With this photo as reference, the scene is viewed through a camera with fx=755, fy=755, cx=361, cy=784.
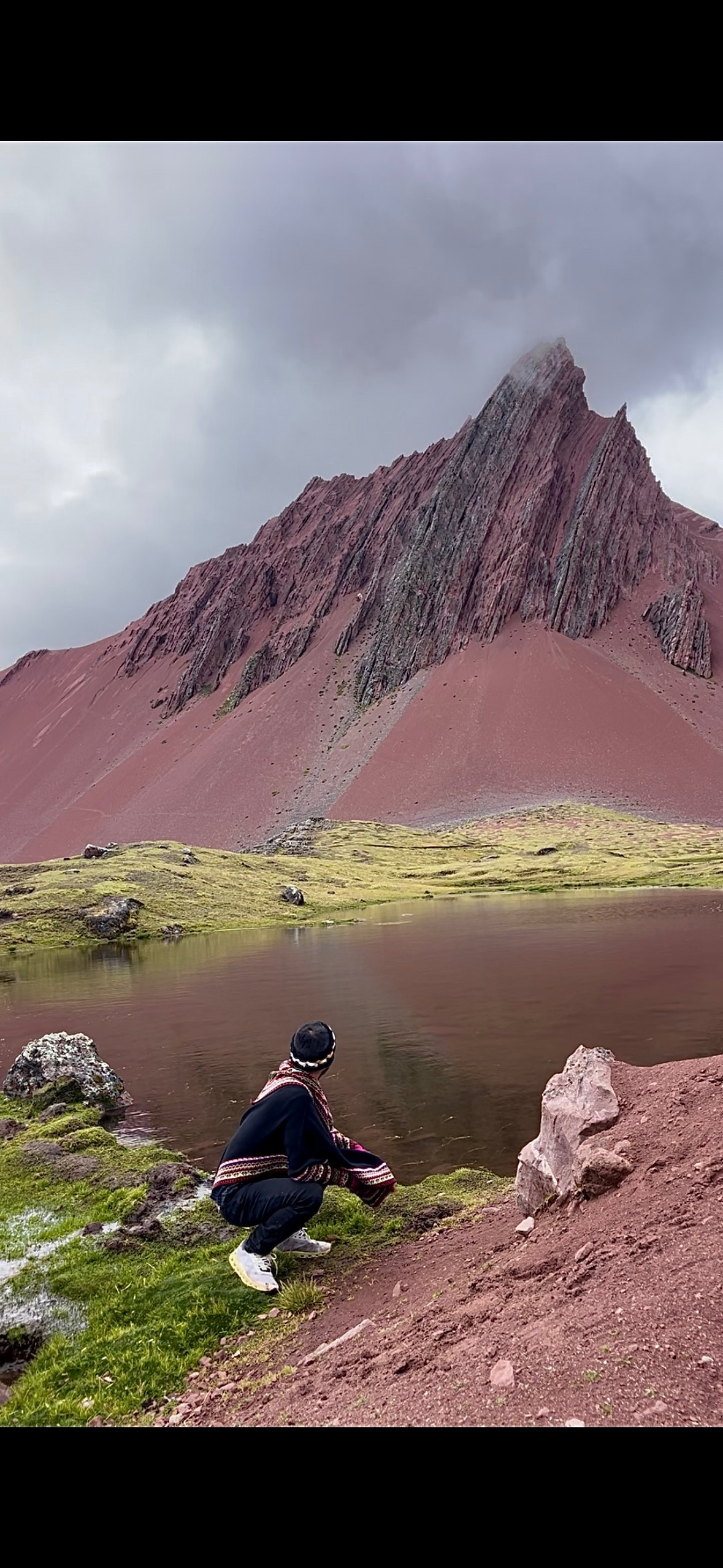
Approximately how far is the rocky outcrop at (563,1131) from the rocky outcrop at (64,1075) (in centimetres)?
1012

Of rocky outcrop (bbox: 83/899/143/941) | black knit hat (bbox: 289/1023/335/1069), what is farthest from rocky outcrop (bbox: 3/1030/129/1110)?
rocky outcrop (bbox: 83/899/143/941)

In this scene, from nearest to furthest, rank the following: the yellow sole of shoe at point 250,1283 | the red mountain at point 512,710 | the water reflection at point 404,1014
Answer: the yellow sole of shoe at point 250,1283 < the water reflection at point 404,1014 < the red mountain at point 512,710

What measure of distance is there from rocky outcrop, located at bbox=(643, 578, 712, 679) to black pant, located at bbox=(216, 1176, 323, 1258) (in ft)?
600

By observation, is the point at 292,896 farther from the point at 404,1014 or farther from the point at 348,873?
the point at 404,1014

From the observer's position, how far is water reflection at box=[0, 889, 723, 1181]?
14469 mm

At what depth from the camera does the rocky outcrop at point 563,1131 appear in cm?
873

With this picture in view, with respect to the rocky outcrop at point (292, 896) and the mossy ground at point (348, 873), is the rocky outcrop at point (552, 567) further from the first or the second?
the rocky outcrop at point (292, 896)

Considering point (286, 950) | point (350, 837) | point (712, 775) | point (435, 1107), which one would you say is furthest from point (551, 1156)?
point (712, 775)

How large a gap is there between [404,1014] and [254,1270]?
15.4 m

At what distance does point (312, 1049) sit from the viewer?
8961 mm

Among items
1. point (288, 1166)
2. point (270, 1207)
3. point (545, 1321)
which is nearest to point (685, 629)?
point (288, 1166)

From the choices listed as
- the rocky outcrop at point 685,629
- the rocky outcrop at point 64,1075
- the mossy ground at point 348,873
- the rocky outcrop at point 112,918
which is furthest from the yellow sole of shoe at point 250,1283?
the rocky outcrop at point 685,629

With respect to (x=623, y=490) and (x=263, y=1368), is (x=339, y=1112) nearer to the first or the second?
(x=263, y=1368)
